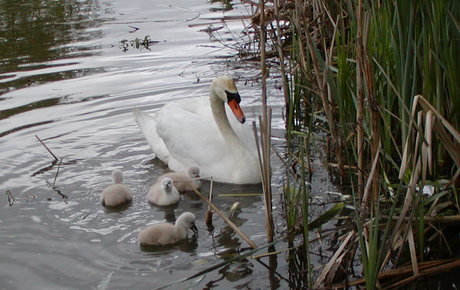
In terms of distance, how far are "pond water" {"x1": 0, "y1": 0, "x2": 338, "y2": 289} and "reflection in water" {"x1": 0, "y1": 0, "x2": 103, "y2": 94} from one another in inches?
1.5

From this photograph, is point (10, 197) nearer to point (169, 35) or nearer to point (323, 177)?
point (323, 177)

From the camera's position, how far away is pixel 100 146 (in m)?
6.92

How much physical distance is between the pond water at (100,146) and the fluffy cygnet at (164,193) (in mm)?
93

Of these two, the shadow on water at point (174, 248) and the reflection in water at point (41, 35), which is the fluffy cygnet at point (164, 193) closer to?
the shadow on water at point (174, 248)

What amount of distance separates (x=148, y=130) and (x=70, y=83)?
2.98 metres

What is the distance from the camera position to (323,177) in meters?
5.57

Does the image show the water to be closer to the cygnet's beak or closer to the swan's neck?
the cygnet's beak

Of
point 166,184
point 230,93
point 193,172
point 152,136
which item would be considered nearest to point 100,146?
point 152,136

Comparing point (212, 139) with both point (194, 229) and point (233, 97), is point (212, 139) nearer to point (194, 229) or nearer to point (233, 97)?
point (233, 97)

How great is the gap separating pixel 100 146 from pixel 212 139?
1453mm

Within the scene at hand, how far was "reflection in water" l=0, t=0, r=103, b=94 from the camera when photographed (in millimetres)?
9938

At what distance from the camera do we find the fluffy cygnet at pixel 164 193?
5.21 meters

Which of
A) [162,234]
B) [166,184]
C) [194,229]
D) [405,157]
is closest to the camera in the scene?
[405,157]

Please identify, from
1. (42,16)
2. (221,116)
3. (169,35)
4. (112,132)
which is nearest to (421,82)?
(221,116)
